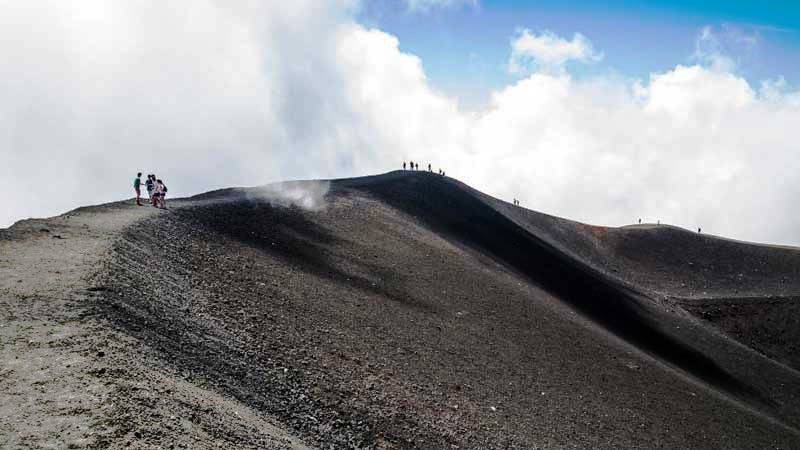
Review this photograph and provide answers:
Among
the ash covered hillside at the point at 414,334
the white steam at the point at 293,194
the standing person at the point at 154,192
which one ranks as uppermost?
the white steam at the point at 293,194

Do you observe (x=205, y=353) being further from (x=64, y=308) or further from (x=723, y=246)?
(x=723, y=246)

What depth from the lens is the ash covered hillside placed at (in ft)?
47.2

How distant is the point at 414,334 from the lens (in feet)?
75.7

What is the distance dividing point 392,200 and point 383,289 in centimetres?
1971

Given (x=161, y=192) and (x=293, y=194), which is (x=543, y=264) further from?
(x=161, y=192)

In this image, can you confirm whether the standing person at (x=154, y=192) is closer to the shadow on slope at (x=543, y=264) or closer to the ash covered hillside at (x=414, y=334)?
the ash covered hillside at (x=414, y=334)

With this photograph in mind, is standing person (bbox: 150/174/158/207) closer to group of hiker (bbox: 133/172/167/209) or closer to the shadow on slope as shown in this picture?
group of hiker (bbox: 133/172/167/209)

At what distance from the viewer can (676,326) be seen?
149ft

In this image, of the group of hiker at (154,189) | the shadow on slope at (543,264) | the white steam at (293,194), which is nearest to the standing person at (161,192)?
the group of hiker at (154,189)

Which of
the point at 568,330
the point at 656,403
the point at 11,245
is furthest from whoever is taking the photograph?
the point at 568,330

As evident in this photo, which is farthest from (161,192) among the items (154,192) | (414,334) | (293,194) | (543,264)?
(543,264)

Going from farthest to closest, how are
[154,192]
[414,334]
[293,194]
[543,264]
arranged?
1. [543,264]
2. [293,194]
3. [154,192]
4. [414,334]

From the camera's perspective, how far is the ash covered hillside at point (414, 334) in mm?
14398

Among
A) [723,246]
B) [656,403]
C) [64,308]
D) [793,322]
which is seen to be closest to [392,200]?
[656,403]
